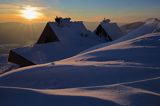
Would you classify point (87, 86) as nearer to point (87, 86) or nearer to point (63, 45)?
point (87, 86)

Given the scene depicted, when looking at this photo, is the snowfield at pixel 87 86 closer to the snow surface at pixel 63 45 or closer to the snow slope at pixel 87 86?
the snow slope at pixel 87 86

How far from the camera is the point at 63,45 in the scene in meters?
25.6

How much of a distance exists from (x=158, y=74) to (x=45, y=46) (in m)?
18.0

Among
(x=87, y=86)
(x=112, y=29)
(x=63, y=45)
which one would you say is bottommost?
(x=87, y=86)

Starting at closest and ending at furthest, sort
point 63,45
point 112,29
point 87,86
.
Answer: point 87,86 → point 63,45 → point 112,29

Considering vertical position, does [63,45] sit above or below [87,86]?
above

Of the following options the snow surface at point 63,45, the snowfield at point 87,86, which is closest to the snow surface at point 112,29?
the snow surface at point 63,45

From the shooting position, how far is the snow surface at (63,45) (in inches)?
845

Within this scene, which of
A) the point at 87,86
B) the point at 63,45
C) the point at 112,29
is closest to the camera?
the point at 87,86

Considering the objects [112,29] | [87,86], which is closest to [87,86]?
[87,86]

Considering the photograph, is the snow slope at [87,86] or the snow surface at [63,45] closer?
the snow slope at [87,86]

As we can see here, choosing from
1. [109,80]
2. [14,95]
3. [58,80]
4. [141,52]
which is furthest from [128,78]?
[141,52]

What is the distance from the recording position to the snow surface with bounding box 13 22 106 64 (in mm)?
21469

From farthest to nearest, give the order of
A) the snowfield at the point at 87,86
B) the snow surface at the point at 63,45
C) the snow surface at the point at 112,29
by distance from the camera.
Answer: the snow surface at the point at 112,29 < the snow surface at the point at 63,45 < the snowfield at the point at 87,86
